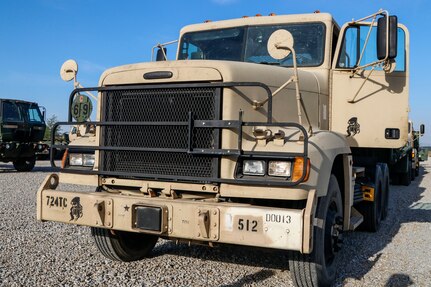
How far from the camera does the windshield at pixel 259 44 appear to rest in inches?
225

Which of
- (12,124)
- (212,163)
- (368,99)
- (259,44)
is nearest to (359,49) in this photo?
(368,99)

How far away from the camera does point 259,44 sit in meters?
5.78

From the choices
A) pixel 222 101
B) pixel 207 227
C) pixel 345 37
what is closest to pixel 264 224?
pixel 207 227

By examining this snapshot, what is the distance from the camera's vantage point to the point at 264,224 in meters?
3.47

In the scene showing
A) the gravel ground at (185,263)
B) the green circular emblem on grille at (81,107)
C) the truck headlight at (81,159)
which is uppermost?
the green circular emblem on grille at (81,107)

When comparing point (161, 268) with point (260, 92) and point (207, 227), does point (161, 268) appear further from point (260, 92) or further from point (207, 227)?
point (260, 92)

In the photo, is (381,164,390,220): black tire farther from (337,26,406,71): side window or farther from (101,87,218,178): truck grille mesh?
(101,87,218,178): truck grille mesh

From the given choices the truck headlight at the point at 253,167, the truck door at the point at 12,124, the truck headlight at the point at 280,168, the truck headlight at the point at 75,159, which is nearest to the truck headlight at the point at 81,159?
the truck headlight at the point at 75,159

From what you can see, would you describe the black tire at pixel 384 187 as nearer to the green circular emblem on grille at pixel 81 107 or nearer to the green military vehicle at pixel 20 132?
the green circular emblem on grille at pixel 81 107

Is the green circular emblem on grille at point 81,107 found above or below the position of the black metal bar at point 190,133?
above

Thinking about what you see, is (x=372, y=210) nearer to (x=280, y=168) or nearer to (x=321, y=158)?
(x=321, y=158)

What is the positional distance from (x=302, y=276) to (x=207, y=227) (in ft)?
3.26

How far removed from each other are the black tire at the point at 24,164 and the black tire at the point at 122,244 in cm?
1376

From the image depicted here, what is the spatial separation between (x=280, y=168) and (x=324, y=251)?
3.56 ft
